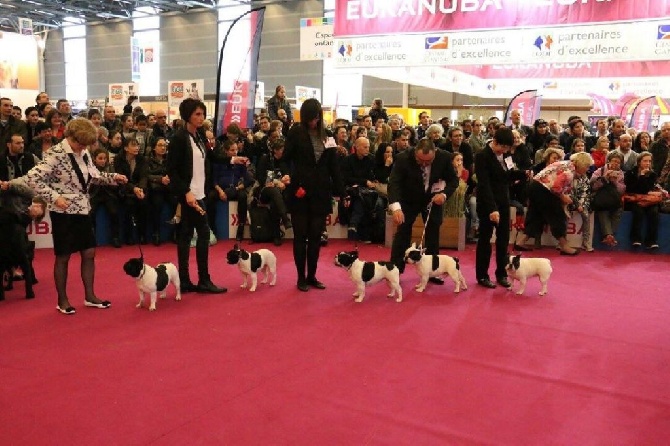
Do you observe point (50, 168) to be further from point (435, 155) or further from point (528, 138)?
point (528, 138)

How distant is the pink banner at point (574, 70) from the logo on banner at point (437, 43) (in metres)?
6.06

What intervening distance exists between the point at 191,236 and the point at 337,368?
215 centimetres

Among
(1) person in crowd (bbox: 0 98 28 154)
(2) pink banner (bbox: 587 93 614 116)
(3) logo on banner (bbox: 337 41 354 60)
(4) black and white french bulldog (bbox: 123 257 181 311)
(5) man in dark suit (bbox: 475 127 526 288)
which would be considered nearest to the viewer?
(4) black and white french bulldog (bbox: 123 257 181 311)

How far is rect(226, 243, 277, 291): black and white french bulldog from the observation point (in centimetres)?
509

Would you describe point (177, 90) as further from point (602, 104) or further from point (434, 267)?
point (602, 104)

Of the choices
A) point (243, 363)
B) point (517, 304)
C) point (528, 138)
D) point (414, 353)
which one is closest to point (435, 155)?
point (517, 304)

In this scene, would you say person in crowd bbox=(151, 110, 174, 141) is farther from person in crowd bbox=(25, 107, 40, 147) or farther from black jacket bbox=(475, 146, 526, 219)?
black jacket bbox=(475, 146, 526, 219)

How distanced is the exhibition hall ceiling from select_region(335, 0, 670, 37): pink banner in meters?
17.4

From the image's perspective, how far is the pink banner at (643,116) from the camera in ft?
50.8

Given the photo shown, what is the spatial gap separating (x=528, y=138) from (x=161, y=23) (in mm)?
23539

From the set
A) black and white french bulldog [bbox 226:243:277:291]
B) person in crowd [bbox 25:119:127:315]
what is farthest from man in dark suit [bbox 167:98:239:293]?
person in crowd [bbox 25:119:127:315]

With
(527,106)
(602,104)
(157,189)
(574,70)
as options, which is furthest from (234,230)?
(602,104)

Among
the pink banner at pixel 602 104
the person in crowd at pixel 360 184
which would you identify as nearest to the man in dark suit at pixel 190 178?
the person in crowd at pixel 360 184

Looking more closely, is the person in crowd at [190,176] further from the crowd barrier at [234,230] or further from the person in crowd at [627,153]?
the person in crowd at [627,153]
